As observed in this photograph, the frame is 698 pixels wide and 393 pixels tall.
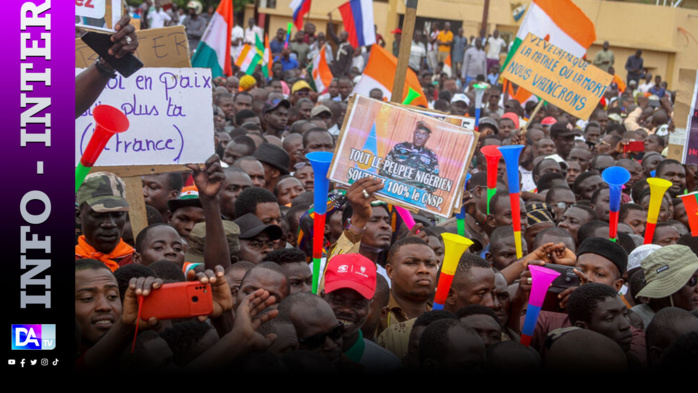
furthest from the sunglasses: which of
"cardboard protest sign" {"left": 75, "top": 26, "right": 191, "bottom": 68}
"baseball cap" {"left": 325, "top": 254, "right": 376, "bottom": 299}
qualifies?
"cardboard protest sign" {"left": 75, "top": 26, "right": 191, "bottom": 68}

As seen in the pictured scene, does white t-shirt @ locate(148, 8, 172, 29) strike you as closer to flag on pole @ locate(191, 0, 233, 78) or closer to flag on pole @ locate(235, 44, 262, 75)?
flag on pole @ locate(235, 44, 262, 75)

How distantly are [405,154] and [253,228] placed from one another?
118cm

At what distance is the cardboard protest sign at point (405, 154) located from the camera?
16.0 feet

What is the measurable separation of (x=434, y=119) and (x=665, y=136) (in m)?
10.0

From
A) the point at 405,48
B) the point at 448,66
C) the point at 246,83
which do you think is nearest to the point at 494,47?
the point at 448,66

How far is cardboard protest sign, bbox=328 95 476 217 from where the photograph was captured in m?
4.89

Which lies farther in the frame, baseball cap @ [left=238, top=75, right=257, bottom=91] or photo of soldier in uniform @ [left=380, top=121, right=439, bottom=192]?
baseball cap @ [left=238, top=75, right=257, bottom=91]

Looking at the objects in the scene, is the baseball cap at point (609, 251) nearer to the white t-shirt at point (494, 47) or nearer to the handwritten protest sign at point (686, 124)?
the handwritten protest sign at point (686, 124)

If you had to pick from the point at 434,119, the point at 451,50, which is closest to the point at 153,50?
the point at 434,119

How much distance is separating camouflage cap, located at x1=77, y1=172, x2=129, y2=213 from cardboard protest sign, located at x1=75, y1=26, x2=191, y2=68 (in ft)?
2.98

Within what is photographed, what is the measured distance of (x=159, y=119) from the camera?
536 centimetres

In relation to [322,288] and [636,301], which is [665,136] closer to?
[636,301]

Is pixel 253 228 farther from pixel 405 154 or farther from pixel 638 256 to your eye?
pixel 638 256

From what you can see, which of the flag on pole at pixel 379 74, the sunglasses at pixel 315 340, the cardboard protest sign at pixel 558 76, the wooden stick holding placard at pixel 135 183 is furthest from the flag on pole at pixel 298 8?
the sunglasses at pixel 315 340
